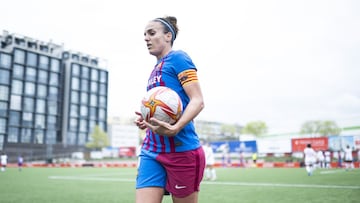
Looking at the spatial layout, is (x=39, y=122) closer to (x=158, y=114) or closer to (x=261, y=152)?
(x=261, y=152)

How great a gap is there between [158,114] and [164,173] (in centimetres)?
55

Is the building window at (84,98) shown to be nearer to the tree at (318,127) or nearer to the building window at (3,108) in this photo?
the building window at (3,108)

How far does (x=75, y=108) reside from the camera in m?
83.4

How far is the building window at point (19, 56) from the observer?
238ft

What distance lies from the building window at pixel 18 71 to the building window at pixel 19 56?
41.5 inches

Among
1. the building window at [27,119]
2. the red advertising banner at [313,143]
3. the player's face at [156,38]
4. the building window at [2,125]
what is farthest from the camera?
the building window at [27,119]

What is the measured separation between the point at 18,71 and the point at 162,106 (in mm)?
78269

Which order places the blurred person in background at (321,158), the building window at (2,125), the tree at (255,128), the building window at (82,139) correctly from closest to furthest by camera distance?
the blurred person in background at (321,158), the building window at (2,125), the building window at (82,139), the tree at (255,128)

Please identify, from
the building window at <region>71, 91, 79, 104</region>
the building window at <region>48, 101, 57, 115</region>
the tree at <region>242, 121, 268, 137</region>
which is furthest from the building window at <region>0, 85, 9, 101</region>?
the tree at <region>242, 121, 268, 137</region>

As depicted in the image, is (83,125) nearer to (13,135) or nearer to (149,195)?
(13,135)

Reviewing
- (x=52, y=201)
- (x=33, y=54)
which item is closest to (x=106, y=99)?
(x=33, y=54)

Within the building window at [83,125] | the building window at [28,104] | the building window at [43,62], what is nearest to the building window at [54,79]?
the building window at [43,62]

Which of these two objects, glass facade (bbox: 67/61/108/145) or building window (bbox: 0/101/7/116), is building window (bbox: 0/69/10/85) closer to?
building window (bbox: 0/101/7/116)

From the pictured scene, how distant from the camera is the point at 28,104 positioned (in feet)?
246
